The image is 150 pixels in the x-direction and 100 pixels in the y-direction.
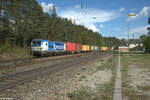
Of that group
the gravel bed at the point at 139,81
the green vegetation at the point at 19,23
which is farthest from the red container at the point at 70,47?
the gravel bed at the point at 139,81

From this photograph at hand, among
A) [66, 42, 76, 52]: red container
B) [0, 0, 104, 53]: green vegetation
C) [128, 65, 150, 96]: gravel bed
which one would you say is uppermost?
[0, 0, 104, 53]: green vegetation

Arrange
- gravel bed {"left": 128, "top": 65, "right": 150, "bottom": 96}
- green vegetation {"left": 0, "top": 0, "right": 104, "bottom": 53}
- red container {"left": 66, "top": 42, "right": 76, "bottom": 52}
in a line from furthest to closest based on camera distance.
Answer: red container {"left": 66, "top": 42, "right": 76, "bottom": 52}
green vegetation {"left": 0, "top": 0, "right": 104, "bottom": 53}
gravel bed {"left": 128, "top": 65, "right": 150, "bottom": 96}

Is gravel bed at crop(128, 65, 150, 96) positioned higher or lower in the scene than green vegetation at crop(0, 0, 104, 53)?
lower

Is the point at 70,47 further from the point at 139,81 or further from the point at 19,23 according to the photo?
the point at 139,81

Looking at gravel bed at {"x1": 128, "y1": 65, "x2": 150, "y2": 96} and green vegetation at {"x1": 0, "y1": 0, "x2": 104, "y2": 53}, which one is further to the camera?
green vegetation at {"x1": 0, "y1": 0, "x2": 104, "y2": 53}

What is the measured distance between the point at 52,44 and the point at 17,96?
2303 cm

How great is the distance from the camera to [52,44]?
2786cm

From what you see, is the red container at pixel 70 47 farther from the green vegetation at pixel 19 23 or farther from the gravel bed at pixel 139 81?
the gravel bed at pixel 139 81

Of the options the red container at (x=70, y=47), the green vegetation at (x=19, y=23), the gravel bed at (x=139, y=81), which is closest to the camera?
the gravel bed at (x=139, y=81)

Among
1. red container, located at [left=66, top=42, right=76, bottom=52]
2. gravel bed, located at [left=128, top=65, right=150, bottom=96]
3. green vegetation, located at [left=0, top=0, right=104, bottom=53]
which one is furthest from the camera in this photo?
red container, located at [left=66, top=42, right=76, bottom=52]

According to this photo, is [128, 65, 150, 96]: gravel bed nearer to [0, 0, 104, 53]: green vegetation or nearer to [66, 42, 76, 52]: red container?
[0, 0, 104, 53]: green vegetation

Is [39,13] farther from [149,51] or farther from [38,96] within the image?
[38,96]

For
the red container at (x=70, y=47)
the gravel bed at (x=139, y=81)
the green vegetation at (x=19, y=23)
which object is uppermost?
the green vegetation at (x=19, y=23)

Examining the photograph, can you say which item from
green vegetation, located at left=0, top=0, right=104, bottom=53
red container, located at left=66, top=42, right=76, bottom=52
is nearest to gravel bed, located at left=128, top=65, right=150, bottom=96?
green vegetation, located at left=0, top=0, right=104, bottom=53
